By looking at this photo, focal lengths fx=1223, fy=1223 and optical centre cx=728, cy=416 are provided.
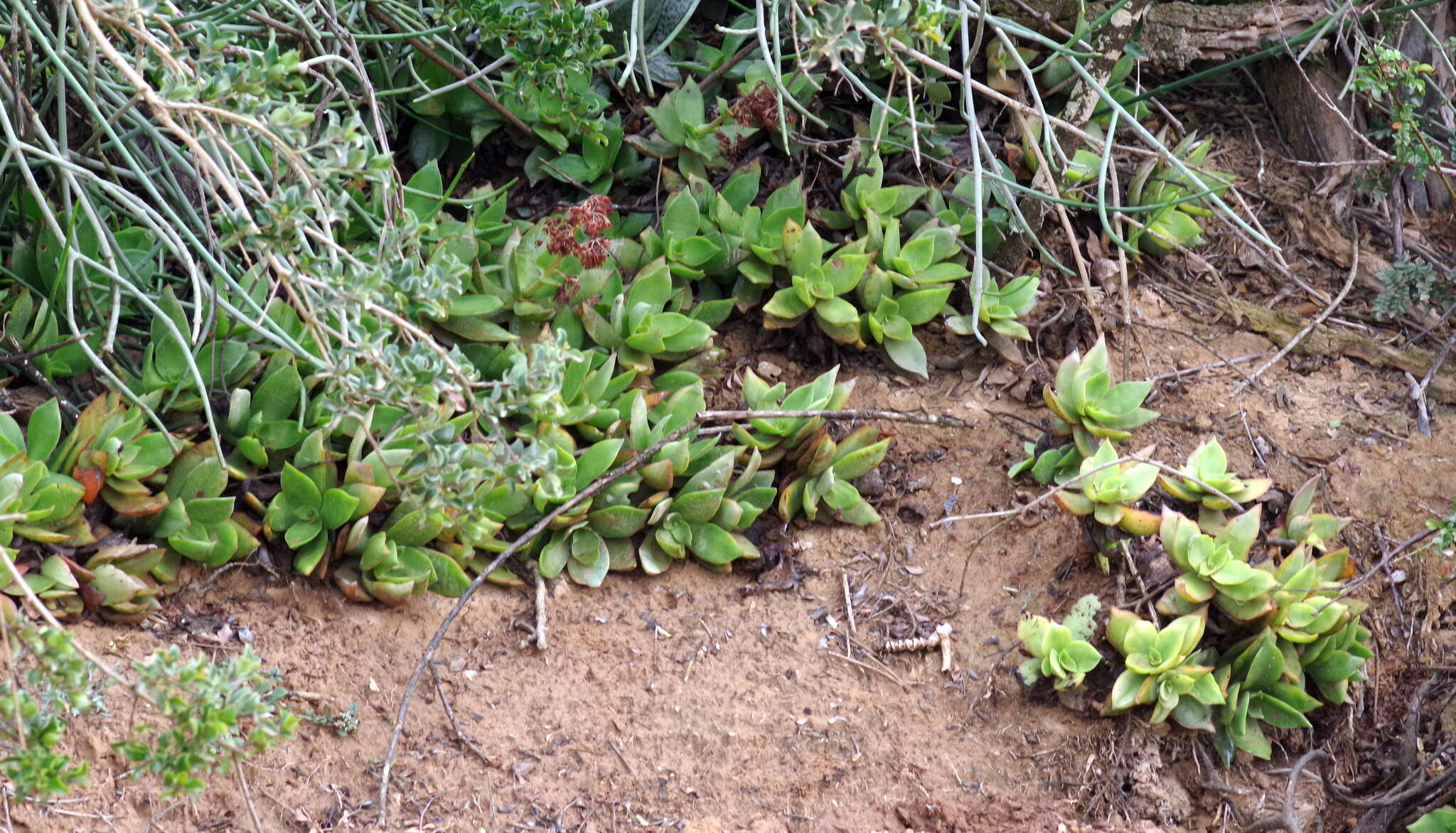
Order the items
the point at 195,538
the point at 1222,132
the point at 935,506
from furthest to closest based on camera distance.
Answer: the point at 1222,132, the point at 935,506, the point at 195,538

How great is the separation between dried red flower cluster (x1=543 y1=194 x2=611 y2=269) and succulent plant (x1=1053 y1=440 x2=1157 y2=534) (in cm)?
126

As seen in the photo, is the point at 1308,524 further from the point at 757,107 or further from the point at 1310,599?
the point at 757,107

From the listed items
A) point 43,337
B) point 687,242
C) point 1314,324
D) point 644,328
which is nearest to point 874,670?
point 644,328

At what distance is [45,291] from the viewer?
2.72 m

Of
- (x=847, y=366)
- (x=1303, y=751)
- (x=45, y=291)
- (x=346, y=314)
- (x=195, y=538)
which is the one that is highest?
(x=346, y=314)

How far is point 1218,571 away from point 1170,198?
124cm

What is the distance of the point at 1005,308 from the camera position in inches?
125

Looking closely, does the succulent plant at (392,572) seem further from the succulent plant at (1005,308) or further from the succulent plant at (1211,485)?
the succulent plant at (1211,485)

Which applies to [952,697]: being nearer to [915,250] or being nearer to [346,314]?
[915,250]

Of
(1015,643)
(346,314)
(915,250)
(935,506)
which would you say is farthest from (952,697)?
(346,314)

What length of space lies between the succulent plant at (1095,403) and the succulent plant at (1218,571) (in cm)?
28

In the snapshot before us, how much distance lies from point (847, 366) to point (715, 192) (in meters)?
0.62

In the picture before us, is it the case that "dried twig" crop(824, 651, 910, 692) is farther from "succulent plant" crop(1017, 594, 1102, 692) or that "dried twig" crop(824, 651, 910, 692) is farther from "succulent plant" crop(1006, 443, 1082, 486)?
"succulent plant" crop(1006, 443, 1082, 486)

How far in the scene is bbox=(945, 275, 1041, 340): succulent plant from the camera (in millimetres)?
3182
